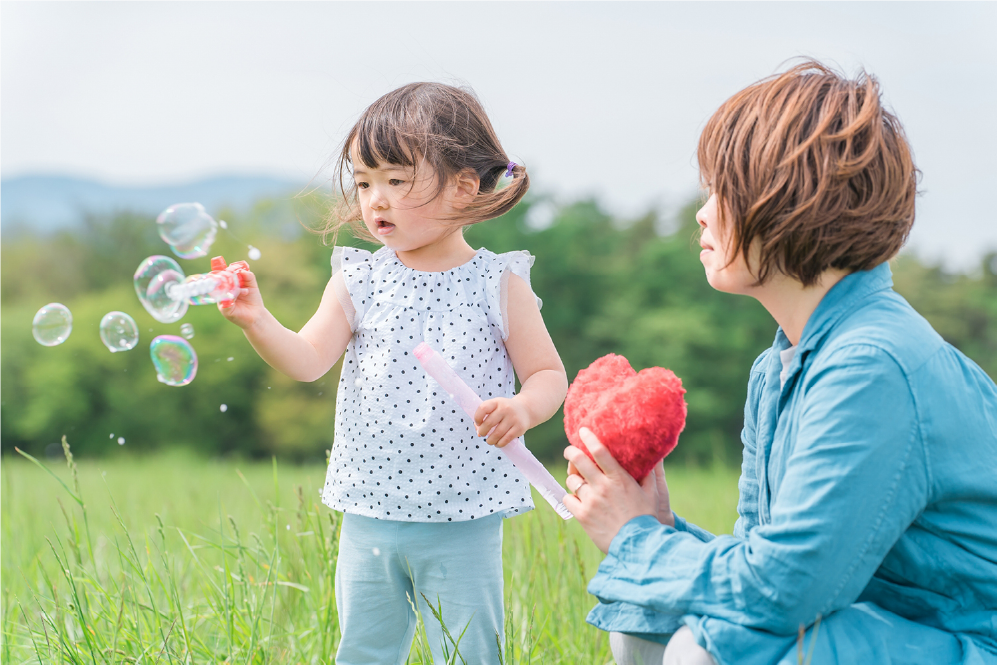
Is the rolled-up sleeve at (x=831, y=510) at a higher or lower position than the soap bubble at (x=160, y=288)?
lower

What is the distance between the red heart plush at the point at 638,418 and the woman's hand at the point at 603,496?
20mm

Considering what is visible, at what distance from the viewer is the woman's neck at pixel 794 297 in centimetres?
131

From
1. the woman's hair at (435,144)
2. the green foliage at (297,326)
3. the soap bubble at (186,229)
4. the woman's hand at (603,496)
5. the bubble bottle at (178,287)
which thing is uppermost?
the woman's hair at (435,144)

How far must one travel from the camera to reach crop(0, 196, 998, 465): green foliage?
812 centimetres

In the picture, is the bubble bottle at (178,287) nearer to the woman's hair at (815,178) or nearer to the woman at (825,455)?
the woman at (825,455)

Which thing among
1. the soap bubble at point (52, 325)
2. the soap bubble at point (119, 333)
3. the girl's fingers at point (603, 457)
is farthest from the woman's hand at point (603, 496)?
the soap bubble at point (52, 325)

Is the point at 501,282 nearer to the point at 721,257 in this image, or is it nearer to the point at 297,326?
the point at 721,257

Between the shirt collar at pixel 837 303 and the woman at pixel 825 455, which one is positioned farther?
the shirt collar at pixel 837 303

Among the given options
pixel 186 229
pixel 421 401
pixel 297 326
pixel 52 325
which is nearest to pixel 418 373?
pixel 421 401

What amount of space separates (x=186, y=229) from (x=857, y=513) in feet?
5.46

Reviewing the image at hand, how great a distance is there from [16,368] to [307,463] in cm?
337

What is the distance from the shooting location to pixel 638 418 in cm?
129

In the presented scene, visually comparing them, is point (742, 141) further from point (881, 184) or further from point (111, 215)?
point (111, 215)

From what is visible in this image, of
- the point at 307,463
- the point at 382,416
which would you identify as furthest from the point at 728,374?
the point at 382,416
